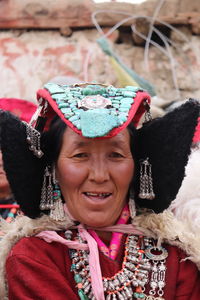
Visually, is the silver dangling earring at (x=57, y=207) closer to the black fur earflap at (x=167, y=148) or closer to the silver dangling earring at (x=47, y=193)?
the silver dangling earring at (x=47, y=193)

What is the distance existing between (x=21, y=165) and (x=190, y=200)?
757 millimetres

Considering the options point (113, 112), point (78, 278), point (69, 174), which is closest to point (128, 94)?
point (113, 112)

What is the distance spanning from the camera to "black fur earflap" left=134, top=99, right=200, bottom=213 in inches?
62.2

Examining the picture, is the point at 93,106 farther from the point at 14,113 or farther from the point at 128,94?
the point at 14,113

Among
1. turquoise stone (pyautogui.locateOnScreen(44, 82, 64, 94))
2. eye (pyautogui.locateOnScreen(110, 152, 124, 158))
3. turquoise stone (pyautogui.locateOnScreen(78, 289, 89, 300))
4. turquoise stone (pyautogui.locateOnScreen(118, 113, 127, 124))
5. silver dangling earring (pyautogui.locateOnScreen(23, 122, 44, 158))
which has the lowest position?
turquoise stone (pyautogui.locateOnScreen(78, 289, 89, 300))

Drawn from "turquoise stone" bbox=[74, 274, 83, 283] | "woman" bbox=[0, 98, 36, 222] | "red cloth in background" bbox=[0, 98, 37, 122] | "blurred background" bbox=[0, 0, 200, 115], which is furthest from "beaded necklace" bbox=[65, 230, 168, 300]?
"blurred background" bbox=[0, 0, 200, 115]

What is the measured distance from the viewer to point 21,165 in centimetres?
157

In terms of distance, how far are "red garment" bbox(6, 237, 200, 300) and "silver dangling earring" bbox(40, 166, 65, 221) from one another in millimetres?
112

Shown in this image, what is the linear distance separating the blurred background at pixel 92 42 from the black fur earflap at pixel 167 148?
2.62 meters

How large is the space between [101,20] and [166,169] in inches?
119

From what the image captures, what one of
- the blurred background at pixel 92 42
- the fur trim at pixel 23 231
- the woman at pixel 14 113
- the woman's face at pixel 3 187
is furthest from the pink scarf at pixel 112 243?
the blurred background at pixel 92 42

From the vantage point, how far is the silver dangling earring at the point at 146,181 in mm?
1667

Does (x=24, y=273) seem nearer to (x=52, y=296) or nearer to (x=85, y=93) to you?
(x=52, y=296)

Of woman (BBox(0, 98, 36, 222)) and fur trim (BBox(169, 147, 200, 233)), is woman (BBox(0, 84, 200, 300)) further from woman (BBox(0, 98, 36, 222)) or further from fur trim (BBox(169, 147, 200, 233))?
woman (BBox(0, 98, 36, 222))
